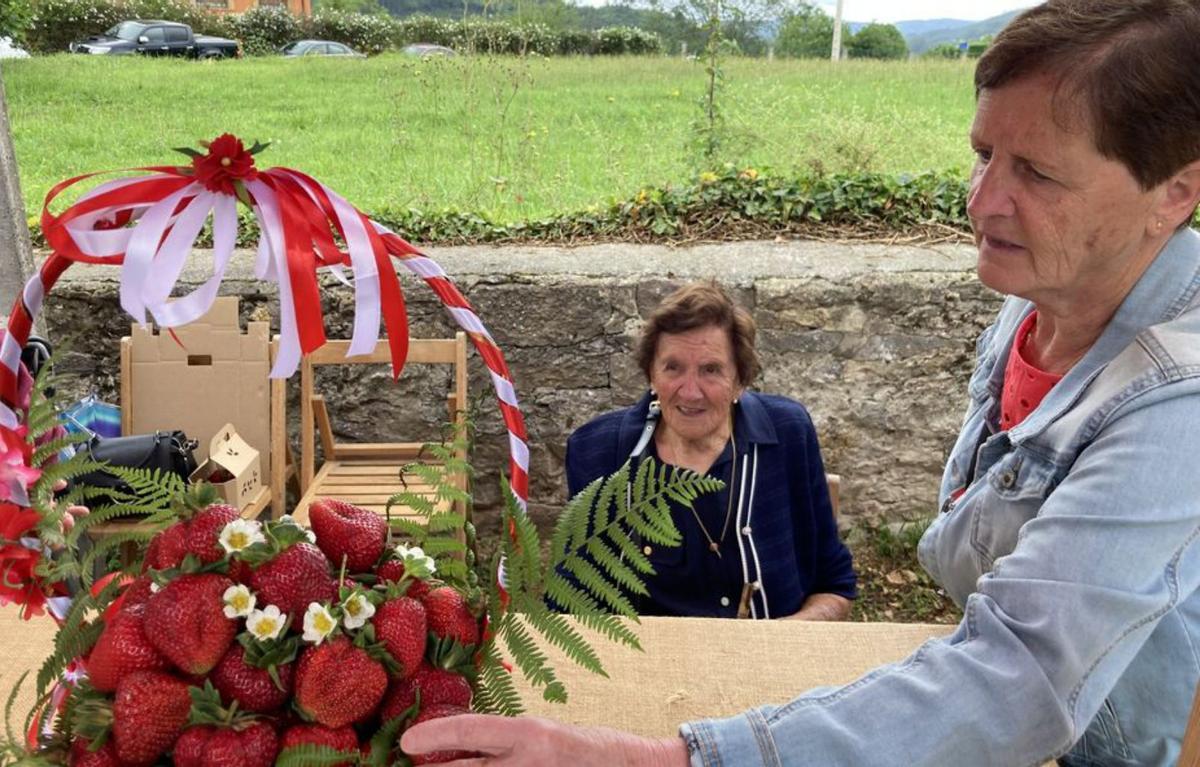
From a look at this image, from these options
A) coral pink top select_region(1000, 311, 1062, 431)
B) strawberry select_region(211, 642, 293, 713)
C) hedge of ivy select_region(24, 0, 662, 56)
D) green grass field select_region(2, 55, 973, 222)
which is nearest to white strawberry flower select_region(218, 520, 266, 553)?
strawberry select_region(211, 642, 293, 713)

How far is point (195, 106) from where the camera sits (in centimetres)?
700

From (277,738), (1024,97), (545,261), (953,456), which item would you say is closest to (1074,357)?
(953,456)

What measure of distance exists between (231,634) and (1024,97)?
1046 millimetres

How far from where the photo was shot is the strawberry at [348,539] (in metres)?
1.18

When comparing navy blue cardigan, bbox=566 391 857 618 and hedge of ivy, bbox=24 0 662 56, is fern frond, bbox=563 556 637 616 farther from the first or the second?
hedge of ivy, bbox=24 0 662 56

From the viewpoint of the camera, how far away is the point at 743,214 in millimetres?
3939

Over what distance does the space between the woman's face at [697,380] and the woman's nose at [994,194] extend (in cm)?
128

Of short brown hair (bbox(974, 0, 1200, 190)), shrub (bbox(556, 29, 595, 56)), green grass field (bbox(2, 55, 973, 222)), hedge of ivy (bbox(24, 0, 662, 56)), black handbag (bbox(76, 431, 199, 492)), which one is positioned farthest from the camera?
hedge of ivy (bbox(24, 0, 662, 56))

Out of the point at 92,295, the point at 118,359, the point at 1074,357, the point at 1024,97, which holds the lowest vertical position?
the point at 118,359

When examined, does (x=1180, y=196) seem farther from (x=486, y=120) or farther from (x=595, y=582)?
(x=486, y=120)

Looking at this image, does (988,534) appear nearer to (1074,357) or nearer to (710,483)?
(1074,357)

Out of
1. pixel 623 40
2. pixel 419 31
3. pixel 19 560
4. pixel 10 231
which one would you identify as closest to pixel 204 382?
pixel 10 231

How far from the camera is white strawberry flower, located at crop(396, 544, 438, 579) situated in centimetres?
115

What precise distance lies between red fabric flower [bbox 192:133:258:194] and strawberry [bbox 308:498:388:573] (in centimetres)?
39
